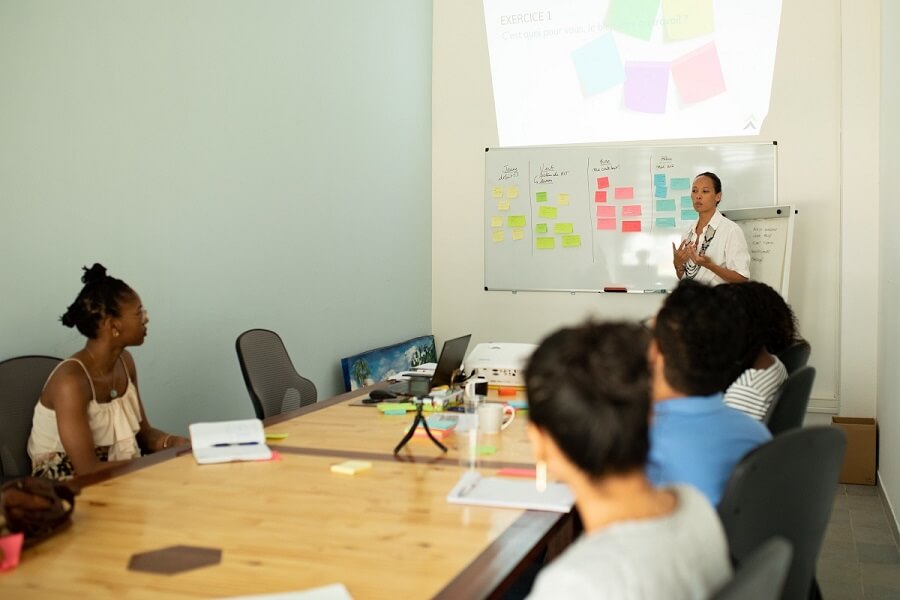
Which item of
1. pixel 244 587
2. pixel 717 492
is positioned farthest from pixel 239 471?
pixel 717 492

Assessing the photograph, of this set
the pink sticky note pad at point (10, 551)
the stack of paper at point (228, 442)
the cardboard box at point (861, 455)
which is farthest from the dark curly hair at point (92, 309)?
the cardboard box at point (861, 455)

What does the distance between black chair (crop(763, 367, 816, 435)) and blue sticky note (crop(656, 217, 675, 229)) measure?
12.3ft

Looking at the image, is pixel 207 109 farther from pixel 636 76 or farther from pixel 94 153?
pixel 636 76

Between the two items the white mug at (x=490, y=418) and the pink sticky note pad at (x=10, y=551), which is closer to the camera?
the pink sticky note pad at (x=10, y=551)

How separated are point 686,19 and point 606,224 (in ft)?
4.83

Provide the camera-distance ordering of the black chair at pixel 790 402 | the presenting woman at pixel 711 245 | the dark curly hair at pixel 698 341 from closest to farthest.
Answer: the dark curly hair at pixel 698 341, the black chair at pixel 790 402, the presenting woman at pixel 711 245

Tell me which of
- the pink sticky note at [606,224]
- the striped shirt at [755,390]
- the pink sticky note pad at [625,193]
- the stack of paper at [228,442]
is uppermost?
the pink sticky note pad at [625,193]

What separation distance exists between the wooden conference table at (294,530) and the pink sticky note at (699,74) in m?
4.09

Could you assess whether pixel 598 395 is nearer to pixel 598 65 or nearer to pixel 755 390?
pixel 755 390

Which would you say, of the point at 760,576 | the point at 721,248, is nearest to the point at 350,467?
the point at 760,576

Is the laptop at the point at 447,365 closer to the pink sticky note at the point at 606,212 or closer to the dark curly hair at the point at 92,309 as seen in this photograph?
the dark curly hair at the point at 92,309

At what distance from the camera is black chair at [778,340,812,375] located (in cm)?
288

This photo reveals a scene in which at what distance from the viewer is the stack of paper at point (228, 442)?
2.29 meters

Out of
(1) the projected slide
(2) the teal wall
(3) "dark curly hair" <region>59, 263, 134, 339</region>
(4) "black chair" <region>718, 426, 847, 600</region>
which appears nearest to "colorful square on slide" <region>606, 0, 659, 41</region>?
(1) the projected slide
